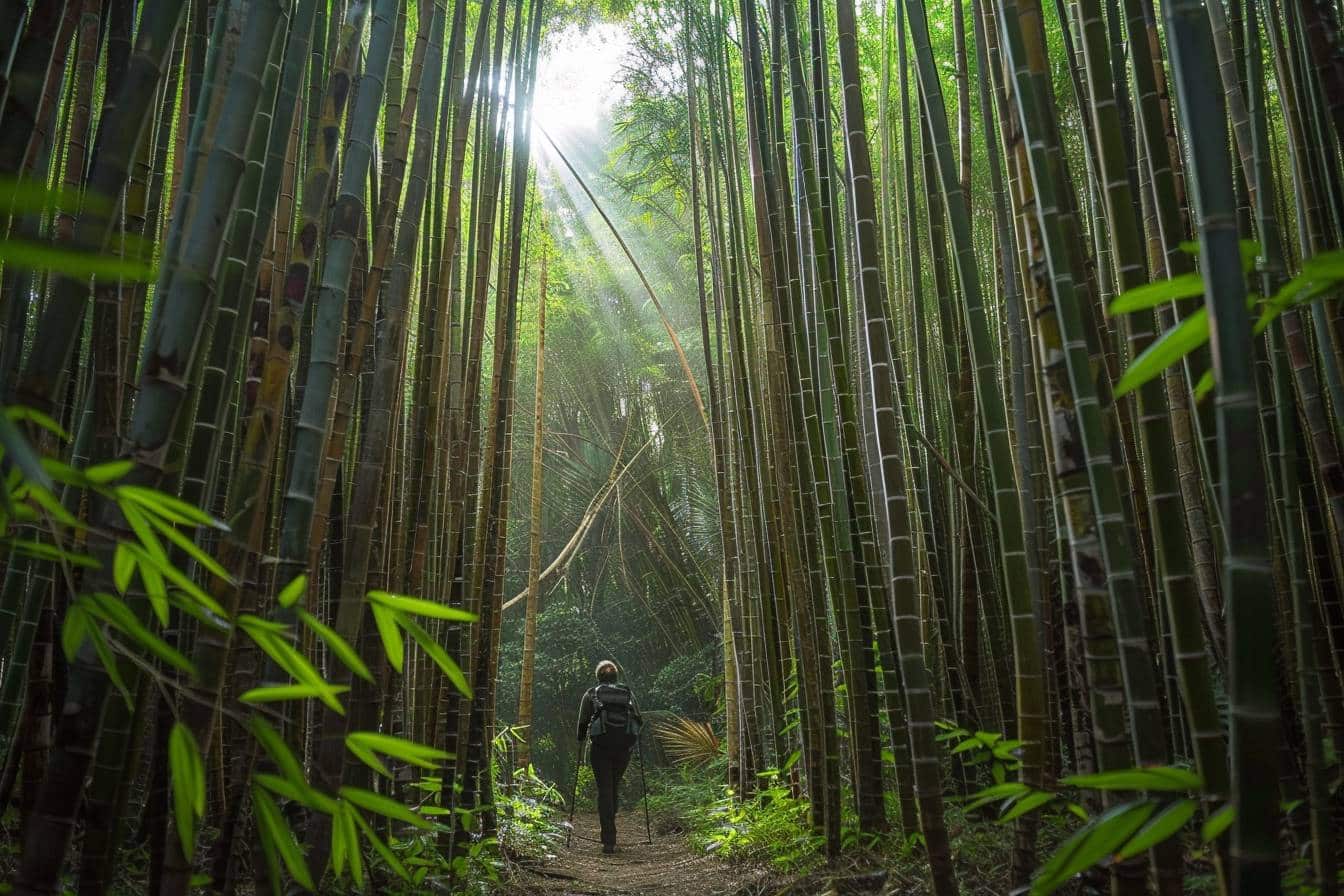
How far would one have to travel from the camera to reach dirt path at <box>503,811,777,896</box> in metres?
2.93

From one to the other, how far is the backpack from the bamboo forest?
620 mm

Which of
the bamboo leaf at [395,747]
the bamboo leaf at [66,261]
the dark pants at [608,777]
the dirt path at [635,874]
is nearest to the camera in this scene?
the bamboo leaf at [66,261]

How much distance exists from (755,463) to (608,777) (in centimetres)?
212

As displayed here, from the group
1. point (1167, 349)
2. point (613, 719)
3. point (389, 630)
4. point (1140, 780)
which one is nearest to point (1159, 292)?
point (1167, 349)

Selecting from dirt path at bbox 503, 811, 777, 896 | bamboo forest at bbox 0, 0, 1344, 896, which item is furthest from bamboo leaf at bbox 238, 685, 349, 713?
dirt path at bbox 503, 811, 777, 896

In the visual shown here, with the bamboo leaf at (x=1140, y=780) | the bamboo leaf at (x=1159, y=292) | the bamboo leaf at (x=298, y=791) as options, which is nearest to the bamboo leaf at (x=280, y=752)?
the bamboo leaf at (x=298, y=791)

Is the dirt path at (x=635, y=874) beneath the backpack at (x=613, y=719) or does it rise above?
beneath

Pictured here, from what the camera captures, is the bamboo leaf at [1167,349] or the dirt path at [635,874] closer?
the bamboo leaf at [1167,349]

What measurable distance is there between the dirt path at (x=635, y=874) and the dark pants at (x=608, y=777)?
0.13 metres

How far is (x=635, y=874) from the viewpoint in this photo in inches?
155

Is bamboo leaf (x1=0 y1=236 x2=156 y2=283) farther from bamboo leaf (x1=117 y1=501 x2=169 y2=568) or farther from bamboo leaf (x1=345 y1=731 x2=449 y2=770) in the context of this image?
bamboo leaf (x1=345 y1=731 x2=449 y2=770)

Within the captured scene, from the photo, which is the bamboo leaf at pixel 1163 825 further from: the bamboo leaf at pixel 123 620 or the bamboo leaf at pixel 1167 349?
the bamboo leaf at pixel 123 620

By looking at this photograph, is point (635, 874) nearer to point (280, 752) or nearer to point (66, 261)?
point (280, 752)

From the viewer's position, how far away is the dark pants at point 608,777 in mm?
4652
